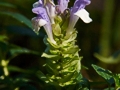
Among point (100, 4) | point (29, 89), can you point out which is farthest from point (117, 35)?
point (29, 89)

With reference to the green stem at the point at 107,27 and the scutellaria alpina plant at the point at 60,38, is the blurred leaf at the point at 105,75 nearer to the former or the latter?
the scutellaria alpina plant at the point at 60,38

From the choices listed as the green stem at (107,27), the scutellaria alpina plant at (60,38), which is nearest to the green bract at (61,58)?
the scutellaria alpina plant at (60,38)

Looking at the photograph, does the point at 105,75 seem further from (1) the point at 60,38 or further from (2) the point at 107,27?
(2) the point at 107,27

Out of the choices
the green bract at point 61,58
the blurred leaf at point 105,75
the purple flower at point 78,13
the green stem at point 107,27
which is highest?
the purple flower at point 78,13

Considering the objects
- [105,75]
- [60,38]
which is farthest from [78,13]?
[105,75]

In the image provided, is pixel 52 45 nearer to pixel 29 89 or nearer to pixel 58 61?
pixel 58 61

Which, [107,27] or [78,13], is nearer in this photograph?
[78,13]

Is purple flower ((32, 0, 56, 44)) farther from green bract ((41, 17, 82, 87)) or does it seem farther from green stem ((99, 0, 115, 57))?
green stem ((99, 0, 115, 57))

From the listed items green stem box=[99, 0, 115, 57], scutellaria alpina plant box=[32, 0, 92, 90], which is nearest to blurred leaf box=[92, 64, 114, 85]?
scutellaria alpina plant box=[32, 0, 92, 90]
